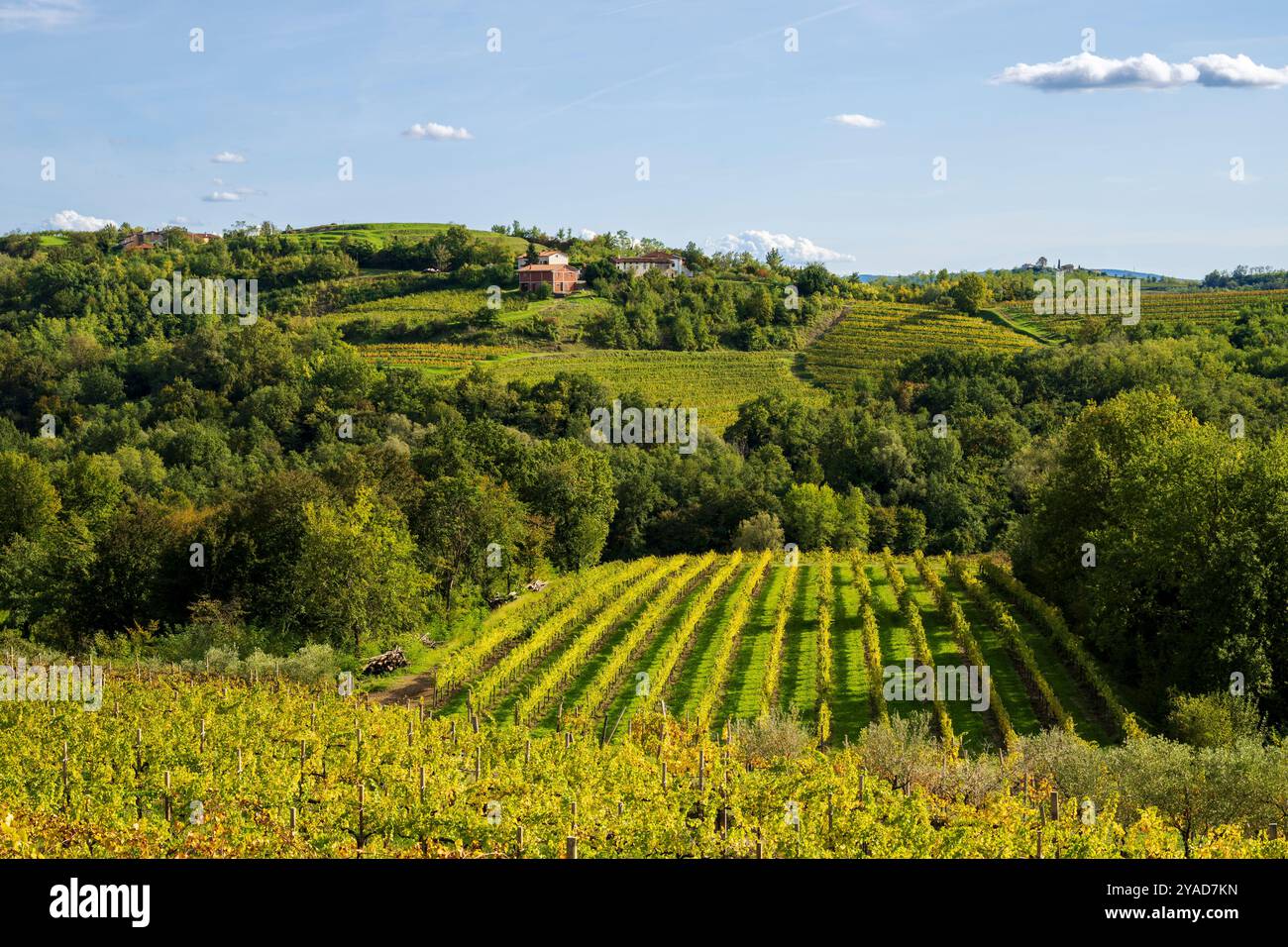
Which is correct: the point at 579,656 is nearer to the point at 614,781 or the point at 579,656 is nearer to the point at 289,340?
the point at 614,781

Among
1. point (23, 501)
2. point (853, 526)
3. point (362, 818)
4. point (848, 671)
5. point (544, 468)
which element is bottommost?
point (848, 671)

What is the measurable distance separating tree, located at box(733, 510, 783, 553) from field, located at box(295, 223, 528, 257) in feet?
253

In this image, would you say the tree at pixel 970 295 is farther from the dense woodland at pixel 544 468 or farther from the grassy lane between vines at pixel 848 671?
the grassy lane between vines at pixel 848 671

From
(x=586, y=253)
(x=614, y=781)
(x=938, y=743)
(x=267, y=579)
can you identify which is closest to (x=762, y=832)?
(x=614, y=781)

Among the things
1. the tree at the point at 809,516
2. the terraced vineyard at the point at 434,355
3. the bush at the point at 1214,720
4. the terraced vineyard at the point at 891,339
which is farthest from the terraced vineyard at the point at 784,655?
the terraced vineyard at the point at 891,339

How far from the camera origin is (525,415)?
253 ft

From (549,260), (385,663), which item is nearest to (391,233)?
(549,260)

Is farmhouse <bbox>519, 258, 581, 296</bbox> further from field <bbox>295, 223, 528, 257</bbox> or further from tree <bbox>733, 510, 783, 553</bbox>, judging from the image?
tree <bbox>733, 510, 783, 553</bbox>

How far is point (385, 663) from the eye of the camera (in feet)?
118

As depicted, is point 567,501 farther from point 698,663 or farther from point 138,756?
point 138,756

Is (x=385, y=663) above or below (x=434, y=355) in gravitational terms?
below

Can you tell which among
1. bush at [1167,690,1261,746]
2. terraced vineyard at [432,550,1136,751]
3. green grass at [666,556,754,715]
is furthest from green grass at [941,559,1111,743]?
green grass at [666,556,754,715]

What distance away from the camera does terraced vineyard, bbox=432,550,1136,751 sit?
30.1m

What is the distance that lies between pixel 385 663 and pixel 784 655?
12.8 m
